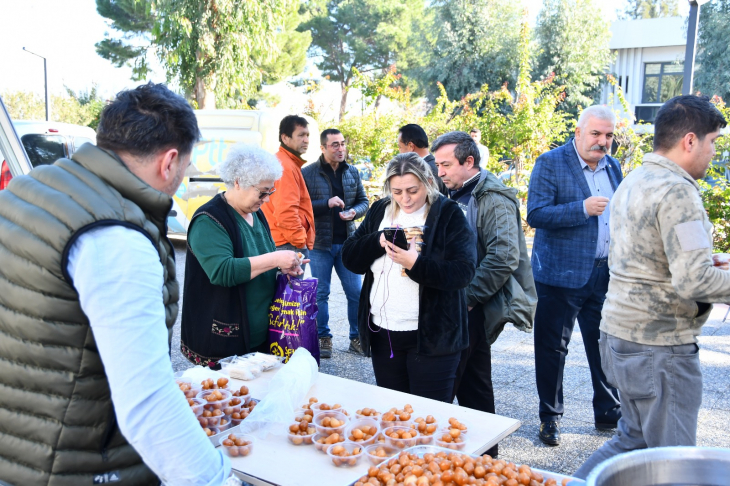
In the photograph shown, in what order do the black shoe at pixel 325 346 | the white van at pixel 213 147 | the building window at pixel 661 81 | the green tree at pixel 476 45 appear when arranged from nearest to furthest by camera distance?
the black shoe at pixel 325 346
the white van at pixel 213 147
the green tree at pixel 476 45
the building window at pixel 661 81

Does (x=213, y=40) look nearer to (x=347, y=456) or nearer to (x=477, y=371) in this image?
(x=477, y=371)

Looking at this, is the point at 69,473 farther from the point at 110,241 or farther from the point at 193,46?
the point at 193,46

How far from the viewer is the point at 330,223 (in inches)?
227

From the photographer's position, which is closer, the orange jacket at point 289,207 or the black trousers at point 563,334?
the black trousers at point 563,334

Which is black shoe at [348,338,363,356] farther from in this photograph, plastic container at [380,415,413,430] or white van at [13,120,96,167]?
white van at [13,120,96,167]

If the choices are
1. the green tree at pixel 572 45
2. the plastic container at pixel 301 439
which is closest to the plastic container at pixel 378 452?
the plastic container at pixel 301 439

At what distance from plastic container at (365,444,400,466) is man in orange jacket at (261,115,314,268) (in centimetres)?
309

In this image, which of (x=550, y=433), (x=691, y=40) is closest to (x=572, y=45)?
(x=691, y=40)

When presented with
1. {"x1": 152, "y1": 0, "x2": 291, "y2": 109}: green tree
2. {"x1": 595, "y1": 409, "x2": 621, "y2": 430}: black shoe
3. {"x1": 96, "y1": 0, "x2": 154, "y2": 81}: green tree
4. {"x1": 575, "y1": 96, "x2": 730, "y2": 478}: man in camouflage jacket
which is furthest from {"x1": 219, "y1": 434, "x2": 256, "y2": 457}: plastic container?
{"x1": 96, "y1": 0, "x2": 154, "y2": 81}: green tree

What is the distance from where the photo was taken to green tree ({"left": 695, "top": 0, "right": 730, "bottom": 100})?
2712 centimetres

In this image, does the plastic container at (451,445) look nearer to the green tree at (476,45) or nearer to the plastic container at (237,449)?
the plastic container at (237,449)

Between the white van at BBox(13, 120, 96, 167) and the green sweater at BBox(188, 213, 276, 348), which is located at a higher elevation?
the white van at BBox(13, 120, 96, 167)

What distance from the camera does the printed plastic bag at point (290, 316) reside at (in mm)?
3148

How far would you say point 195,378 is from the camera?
2824 mm
